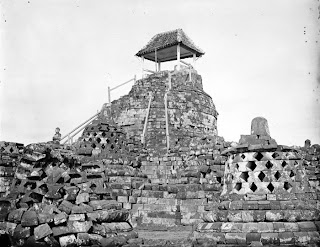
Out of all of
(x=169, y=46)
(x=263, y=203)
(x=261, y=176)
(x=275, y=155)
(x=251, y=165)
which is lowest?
(x=263, y=203)

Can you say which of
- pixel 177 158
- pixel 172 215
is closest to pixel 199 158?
pixel 177 158

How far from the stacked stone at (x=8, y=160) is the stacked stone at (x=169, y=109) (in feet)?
34.2

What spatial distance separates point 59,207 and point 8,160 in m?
6.00

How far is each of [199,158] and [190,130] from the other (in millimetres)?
8337

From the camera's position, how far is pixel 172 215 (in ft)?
39.7

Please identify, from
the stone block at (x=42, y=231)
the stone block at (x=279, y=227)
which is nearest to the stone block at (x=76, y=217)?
the stone block at (x=42, y=231)

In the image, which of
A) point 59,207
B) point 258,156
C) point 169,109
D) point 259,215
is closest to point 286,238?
point 259,215

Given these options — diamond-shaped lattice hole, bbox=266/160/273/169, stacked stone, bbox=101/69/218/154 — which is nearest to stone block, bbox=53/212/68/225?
diamond-shaped lattice hole, bbox=266/160/273/169

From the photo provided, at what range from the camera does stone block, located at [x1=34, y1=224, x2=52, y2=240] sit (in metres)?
6.26

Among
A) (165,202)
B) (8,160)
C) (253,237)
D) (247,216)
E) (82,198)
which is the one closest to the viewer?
(82,198)

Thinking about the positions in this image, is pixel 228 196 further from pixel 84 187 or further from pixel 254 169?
pixel 84 187

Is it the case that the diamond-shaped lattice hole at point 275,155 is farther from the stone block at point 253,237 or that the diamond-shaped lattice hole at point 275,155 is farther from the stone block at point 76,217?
the stone block at point 76,217

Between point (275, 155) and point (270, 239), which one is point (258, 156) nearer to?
point (275, 155)

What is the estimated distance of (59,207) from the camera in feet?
21.9
